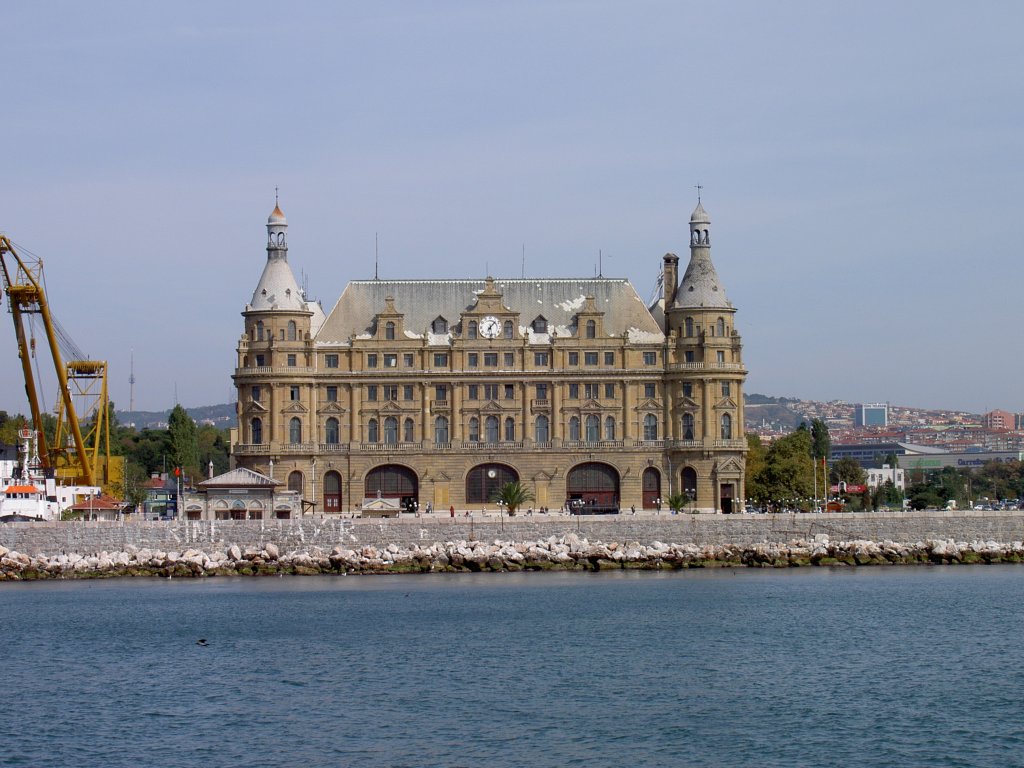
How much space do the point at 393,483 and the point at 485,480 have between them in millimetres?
5939

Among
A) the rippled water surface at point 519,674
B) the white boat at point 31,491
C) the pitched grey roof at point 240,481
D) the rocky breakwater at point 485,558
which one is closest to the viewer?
the rippled water surface at point 519,674

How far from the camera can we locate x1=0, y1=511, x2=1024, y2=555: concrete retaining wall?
310 feet

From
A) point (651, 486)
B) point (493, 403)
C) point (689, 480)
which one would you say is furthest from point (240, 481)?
point (689, 480)

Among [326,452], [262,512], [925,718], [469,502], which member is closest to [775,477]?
[469,502]

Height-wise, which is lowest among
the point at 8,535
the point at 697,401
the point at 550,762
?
the point at 550,762

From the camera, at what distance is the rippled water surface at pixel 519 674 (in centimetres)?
4672

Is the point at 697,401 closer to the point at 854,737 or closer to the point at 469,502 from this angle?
the point at 469,502

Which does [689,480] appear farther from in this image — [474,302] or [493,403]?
[474,302]

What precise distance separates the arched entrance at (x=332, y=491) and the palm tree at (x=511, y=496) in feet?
33.6

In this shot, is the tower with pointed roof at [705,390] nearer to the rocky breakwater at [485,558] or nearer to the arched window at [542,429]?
the arched window at [542,429]

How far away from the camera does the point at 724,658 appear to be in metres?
60.4

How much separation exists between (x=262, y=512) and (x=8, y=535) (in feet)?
47.7

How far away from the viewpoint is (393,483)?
116875mm

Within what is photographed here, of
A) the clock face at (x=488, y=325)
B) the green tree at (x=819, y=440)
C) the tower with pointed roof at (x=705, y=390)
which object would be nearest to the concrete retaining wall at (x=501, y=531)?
the tower with pointed roof at (x=705, y=390)
